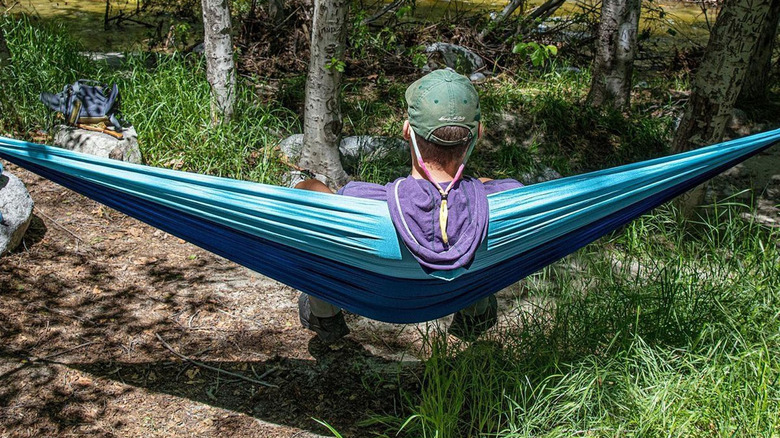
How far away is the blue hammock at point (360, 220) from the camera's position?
2.03 metres

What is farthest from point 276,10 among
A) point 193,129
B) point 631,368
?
point 631,368

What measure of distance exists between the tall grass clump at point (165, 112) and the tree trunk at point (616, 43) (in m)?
2.59

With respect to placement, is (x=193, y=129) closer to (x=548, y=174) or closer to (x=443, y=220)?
(x=548, y=174)

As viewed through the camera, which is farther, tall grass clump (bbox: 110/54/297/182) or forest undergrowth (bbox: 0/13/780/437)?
tall grass clump (bbox: 110/54/297/182)

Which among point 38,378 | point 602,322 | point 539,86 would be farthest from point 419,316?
point 539,86

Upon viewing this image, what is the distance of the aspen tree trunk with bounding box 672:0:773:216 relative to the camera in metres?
3.47

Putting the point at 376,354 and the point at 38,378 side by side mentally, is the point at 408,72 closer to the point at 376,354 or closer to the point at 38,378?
the point at 376,354

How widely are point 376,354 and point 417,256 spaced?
1073mm

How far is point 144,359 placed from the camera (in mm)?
2797

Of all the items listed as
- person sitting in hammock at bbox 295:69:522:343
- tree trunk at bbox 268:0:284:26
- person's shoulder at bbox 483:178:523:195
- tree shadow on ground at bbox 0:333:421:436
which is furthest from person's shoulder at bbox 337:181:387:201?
tree trunk at bbox 268:0:284:26

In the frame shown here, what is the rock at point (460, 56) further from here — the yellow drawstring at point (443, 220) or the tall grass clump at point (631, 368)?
the yellow drawstring at point (443, 220)

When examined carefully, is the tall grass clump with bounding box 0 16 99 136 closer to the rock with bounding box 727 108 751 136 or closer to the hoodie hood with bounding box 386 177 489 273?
the hoodie hood with bounding box 386 177 489 273

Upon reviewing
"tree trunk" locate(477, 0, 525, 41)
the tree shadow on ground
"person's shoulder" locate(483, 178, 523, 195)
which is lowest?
the tree shadow on ground

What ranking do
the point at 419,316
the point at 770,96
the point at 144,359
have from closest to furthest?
the point at 419,316
the point at 144,359
the point at 770,96
